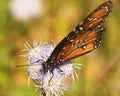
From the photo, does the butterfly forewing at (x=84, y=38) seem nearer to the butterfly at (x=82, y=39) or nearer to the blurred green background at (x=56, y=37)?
the butterfly at (x=82, y=39)

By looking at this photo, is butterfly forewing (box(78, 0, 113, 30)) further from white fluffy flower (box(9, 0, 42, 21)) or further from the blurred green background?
white fluffy flower (box(9, 0, 42, 21))

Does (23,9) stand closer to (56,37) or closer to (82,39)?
(56,37)

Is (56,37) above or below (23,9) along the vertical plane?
below

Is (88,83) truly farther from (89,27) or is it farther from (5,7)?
(89,27)

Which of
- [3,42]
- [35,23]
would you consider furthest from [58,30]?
[3,42]

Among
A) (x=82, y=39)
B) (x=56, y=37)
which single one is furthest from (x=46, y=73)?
(x=56, y=37)
